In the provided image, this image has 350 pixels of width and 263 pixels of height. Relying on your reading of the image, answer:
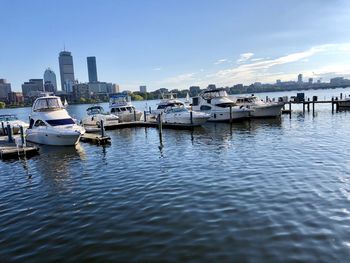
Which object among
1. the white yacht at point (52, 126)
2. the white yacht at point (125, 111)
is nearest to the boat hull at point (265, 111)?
the white yacht at point (125, 111)

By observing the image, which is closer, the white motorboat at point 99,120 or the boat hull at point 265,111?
the white motorboat at point 99,120

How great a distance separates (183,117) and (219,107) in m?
7.42

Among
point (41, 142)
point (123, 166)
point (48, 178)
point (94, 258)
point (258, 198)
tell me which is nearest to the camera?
point (94, 258)

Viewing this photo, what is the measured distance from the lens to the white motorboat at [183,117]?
1542 inches

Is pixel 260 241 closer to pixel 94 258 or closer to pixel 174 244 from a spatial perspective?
pixel 174 244

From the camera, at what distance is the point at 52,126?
97.0ft

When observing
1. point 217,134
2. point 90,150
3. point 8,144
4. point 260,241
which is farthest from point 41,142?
point 260,241

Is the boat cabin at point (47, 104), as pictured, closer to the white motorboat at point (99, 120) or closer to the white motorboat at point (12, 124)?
the white motorboat at point (12, 124)

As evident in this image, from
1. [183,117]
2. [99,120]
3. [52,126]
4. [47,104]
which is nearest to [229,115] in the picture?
[183,117]

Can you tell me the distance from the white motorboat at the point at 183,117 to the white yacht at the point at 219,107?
17.7ft

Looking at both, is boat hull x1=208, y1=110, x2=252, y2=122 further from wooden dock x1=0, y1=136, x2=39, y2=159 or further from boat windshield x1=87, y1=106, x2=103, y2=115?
wooden dock x1=0, y1=136, x2=39, y2=159

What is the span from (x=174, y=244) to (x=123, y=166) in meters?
11.2

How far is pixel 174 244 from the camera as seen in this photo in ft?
31.0

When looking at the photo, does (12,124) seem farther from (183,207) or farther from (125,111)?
(183,207)
